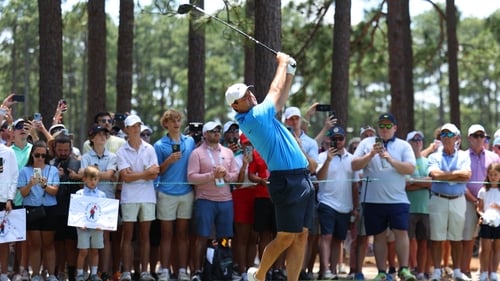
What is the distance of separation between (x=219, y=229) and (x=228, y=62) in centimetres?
5221

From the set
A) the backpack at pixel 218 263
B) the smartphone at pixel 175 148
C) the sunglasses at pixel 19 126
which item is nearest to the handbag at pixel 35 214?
the sunglasses at pixel 19 126

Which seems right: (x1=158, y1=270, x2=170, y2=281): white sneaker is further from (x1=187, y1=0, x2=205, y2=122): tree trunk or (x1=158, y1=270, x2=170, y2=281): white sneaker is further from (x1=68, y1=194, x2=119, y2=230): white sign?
(x1=187, y1=0, x2=205, y2=122): tree trunk

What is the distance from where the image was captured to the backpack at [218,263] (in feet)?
35.9

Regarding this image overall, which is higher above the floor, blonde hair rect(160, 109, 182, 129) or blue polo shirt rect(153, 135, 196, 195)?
blonde hair rect(160, 109, 182, 129)

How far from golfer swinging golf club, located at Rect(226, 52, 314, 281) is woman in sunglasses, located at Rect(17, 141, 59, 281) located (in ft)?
11.0

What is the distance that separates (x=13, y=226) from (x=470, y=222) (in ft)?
20.5

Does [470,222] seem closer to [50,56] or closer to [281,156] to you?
[281,156]

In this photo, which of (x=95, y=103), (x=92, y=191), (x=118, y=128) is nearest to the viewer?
(x=92, y=191)

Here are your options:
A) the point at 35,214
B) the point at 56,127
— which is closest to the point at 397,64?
the point at 56,127

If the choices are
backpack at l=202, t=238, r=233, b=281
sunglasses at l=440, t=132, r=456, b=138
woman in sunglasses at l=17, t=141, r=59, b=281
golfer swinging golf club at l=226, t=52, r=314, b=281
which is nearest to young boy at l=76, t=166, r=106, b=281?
woman in sunglasses at l=17, t=141, r=59, b=281

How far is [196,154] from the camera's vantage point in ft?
36.9

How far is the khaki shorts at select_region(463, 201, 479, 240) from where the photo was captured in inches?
476

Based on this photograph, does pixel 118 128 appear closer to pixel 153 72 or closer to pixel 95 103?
pixel 95 103

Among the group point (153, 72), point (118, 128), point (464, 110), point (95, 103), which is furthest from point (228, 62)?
point (118, 128)
